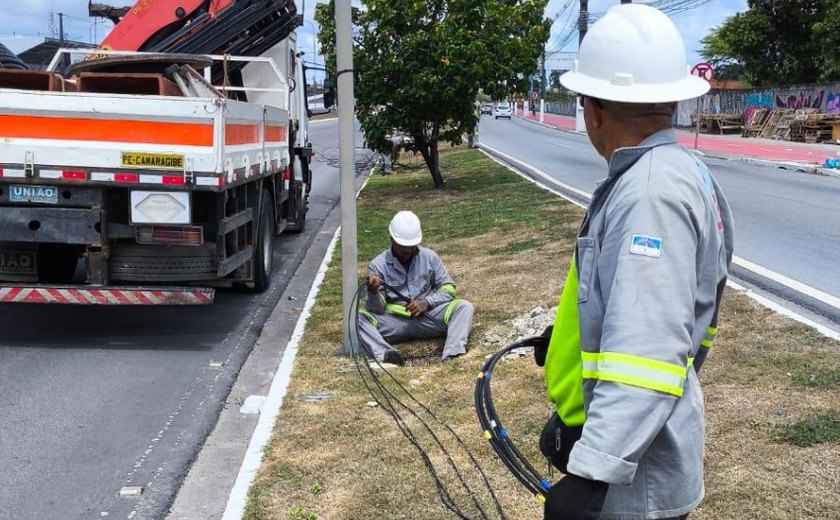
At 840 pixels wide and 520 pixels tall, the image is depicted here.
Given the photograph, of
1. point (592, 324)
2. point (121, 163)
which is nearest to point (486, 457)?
point (592, 324)

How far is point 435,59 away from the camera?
59.2ft

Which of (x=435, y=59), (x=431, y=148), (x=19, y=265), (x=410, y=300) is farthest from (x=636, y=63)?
(x=431, y=148)

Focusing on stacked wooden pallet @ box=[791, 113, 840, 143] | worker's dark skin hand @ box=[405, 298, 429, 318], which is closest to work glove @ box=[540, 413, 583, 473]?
worker's dark skin hand @ box=[405, 298, 429, 318]

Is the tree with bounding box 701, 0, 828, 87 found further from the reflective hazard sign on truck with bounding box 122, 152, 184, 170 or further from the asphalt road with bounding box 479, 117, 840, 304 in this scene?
the reflective hazard sign on truck with bounding box 122, 152, 184, 170

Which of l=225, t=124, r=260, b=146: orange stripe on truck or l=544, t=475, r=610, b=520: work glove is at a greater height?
l=225, t=124, r=260, b=146: orange stripe on truck

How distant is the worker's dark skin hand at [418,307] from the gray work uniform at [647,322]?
5161mm

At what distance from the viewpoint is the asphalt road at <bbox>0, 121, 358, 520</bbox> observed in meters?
4.55

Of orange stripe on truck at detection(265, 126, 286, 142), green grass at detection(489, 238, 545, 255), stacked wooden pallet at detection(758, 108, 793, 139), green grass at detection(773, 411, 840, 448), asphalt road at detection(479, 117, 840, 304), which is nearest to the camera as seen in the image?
green grass at detection(773, 411, 840, 448)

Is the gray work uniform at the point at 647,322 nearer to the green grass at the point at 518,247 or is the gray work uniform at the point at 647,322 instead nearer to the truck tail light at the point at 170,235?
the truck tail light at the point at 170,235

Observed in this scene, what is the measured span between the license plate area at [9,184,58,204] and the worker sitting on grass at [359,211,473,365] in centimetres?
258

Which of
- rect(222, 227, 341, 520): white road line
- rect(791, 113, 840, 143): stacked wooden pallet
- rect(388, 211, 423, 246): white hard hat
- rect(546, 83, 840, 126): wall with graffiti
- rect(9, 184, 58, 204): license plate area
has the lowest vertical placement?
rect(222, 227, 341, 520): white road line

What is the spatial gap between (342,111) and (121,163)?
5.82ft

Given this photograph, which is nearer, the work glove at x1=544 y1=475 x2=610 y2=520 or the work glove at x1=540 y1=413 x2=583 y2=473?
the work glove at x1=544 y1=475 x2=610 y2=520

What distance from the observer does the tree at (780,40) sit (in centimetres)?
4394
